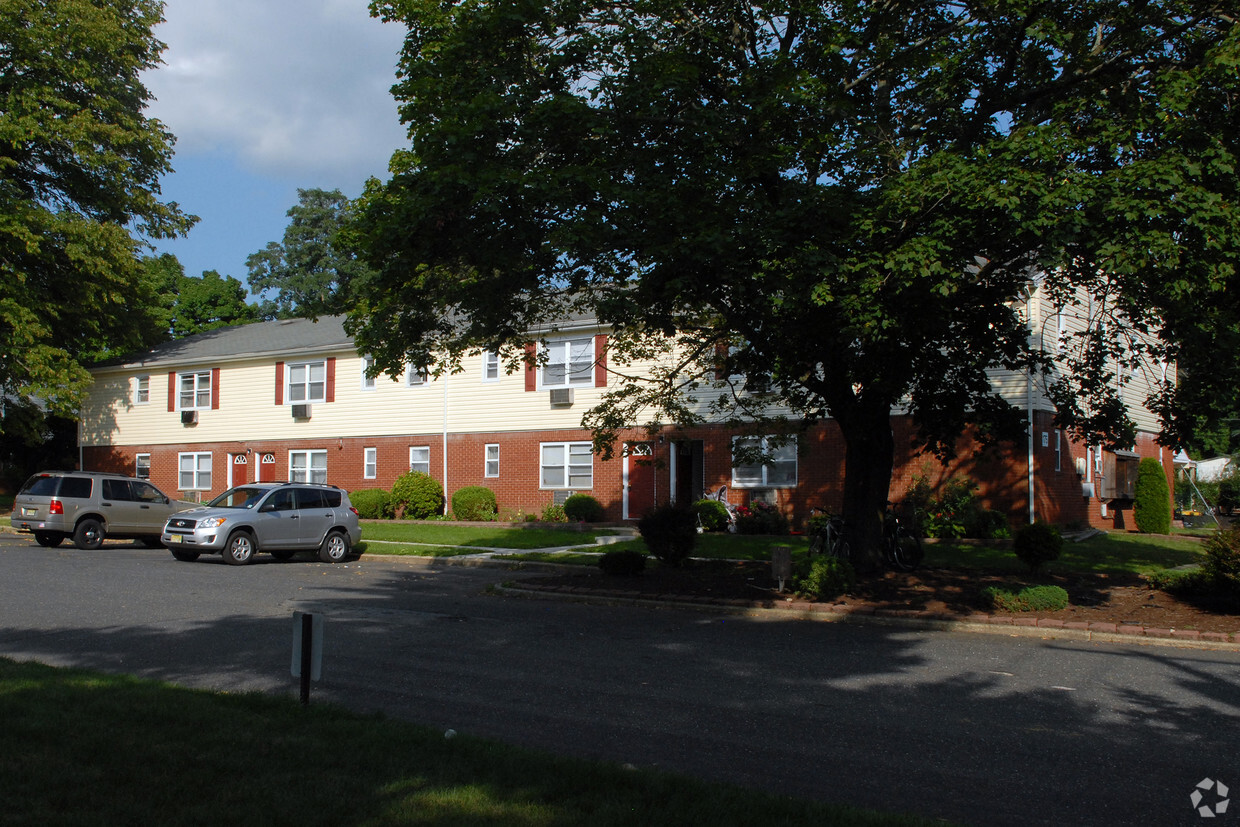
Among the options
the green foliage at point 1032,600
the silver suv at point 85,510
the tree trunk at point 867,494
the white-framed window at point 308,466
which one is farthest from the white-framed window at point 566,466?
the green foliage at point 1032,600

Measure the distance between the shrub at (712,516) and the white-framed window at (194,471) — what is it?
2100cm

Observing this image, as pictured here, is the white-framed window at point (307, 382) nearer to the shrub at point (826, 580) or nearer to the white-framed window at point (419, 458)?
the white-framed window at point (419, 458)

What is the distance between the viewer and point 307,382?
35.5 meters

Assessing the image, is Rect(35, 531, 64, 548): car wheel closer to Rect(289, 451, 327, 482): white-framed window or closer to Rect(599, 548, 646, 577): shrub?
Rect(289, 451, 327, 482): white-framed window

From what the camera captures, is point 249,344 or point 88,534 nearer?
point 88,534

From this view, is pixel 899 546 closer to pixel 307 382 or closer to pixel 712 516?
pixel 712 516

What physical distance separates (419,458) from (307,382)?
5.73m

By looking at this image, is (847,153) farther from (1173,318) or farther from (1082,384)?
(1082,384)

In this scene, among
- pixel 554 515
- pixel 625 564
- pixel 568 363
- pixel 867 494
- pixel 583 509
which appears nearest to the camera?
pixel 867 494

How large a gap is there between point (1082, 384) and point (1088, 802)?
1124 centimetres

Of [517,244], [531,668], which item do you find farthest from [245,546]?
[531,668]

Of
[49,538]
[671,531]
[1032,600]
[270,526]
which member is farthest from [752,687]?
[49,538]

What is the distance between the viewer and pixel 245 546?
20578mm

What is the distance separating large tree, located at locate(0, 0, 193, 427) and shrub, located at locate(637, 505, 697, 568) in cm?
2240
